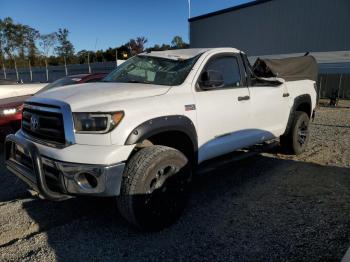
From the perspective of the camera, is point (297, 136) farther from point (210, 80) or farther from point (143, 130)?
point (143, 130)

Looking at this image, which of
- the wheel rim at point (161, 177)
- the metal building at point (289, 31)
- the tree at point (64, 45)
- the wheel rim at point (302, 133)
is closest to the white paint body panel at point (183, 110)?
the wheel rim at point (161, 177)

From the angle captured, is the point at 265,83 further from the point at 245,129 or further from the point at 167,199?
the point at 167,199

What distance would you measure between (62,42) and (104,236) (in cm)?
6498

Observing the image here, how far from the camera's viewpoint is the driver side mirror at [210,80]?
4.14m

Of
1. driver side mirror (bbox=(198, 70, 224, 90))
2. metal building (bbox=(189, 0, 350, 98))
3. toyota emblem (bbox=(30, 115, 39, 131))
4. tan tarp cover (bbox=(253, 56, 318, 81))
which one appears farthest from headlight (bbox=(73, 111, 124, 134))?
metal building (bbox=(189, 0, 350, 98))

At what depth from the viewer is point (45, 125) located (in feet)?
11.6

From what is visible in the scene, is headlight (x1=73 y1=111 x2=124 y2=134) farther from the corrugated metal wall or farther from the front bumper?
the corrugated metal wall

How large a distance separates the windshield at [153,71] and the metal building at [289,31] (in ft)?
62.2

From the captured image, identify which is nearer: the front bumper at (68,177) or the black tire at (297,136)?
the front bumper at (68,177)

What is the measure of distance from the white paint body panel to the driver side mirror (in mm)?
71

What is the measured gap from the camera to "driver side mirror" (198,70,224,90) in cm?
414

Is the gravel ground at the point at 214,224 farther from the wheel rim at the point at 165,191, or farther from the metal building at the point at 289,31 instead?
the metal building at the point at 289,31

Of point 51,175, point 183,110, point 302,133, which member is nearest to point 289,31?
point 302,133

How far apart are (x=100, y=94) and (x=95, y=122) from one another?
0.43m
